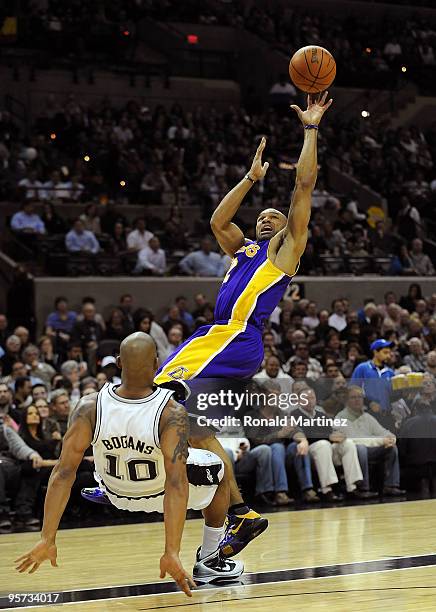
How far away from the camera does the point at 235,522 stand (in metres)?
6.24

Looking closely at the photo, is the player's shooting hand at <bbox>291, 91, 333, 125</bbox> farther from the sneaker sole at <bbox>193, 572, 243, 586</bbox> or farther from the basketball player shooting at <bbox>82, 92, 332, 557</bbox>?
the sneaker sole at <bbox>193, 572, 243, 586</bbox>

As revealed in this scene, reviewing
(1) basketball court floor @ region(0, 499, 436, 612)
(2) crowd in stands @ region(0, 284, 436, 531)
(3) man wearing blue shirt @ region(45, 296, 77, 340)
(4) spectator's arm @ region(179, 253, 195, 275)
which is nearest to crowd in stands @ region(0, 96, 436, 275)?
(4) spectator's arm @ region(179, 253, 195, 275)

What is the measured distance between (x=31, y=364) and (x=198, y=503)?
19.5 feet

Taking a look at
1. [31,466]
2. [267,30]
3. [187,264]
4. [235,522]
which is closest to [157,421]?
[235,522]

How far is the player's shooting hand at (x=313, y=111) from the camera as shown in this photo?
6.22 meters

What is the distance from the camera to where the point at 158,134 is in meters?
19.5

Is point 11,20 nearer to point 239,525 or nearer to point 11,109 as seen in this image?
→ point 11,109

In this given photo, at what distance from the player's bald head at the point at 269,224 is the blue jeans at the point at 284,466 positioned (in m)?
3.99

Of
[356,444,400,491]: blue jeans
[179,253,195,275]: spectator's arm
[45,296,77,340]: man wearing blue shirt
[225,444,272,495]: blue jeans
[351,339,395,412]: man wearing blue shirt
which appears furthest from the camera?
[179,253,195,275]: spectator's arm

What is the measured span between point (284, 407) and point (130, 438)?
5461 mm

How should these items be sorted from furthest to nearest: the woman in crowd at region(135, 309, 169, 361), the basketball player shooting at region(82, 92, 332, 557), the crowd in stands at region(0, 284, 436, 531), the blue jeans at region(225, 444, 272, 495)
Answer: the woman in crowd at region(135, 309, 169, 361)
the blue jeans at region(225, 444, 272, 495)
the crowd in stands at region(0, 284, 436, 531)
the basketball player shooting at region(82, 92, 332, 557)

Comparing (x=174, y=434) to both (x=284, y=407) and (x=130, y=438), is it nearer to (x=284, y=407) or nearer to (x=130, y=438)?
(x=130, y=438)

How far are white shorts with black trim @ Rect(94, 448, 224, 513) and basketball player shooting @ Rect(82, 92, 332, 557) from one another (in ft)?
0.72

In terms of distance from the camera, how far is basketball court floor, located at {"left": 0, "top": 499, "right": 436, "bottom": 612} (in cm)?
541
